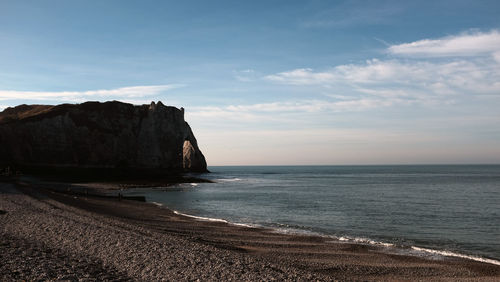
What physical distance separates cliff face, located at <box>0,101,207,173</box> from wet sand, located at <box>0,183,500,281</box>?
7612cm

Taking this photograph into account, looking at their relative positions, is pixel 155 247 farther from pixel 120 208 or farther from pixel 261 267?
pixel 120 208

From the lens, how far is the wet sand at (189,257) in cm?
1152

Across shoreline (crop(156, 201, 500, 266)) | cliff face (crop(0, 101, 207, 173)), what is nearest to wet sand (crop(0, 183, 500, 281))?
shoreline (crop(156, 201, 500, 266))

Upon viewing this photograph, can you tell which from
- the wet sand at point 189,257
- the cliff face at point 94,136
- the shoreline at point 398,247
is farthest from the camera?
the cliff face at point 94,136

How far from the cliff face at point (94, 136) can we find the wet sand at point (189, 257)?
2997 inches

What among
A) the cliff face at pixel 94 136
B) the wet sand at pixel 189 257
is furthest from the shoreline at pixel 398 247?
the cliff face at pixel 94 136

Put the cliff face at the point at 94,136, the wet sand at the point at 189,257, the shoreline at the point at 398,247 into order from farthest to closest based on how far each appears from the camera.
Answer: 1. the cliff face at the point at 94,136
2. the shoreline at the point at 398,247
3. the wet sand at the point at 189,257

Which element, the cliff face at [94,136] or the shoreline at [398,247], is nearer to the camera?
the shoreline at [398,247]

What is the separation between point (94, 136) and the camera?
99.8 m

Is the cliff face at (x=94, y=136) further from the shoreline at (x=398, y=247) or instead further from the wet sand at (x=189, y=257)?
the shoreline at (x=398, y=247)

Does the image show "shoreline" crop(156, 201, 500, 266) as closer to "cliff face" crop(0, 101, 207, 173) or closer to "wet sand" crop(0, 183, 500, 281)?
"wet sand" crop(0, 183, 500, 281)

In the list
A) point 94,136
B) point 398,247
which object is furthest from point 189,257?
point 94,136

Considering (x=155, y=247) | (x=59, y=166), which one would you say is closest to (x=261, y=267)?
(x=155, y=247)

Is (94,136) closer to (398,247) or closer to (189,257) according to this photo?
(398,247)
